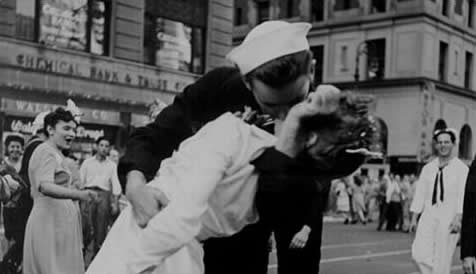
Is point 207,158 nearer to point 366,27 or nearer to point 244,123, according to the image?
point 244,123

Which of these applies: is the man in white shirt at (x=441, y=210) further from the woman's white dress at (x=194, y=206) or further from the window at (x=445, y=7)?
the window at (x=445, y=7)

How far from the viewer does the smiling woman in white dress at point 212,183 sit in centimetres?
195

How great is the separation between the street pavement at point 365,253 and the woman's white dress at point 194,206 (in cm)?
742

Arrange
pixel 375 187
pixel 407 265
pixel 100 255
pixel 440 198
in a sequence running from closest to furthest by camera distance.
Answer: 1. pixel 100 255
2. pixel 440 198
3. pixel 407 265
4. pixel 375 187

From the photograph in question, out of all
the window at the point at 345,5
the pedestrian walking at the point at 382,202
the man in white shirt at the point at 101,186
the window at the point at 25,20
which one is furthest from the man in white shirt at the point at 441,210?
the window at the point at 345,5

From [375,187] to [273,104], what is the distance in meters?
22.5

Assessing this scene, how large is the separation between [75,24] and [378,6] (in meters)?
21.7

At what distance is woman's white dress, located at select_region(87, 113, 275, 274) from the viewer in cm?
207

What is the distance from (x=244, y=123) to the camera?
228 centimetres

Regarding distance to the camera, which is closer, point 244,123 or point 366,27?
point 244,123

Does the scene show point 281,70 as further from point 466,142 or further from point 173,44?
point 466,142

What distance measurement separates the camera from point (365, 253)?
13.5m

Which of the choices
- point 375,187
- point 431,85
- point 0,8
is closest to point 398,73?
point 431,85

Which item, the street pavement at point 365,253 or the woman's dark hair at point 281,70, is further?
the street pavement at point 365,253
